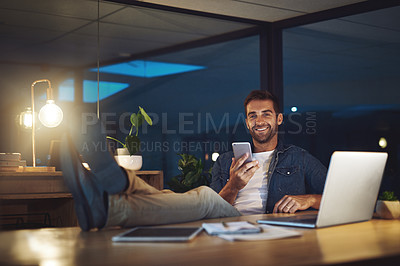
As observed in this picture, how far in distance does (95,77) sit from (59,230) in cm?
244

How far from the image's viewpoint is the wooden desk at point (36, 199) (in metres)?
3.30

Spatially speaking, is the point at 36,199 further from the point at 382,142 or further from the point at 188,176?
the point at 382,142

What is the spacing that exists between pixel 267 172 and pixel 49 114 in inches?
64.0

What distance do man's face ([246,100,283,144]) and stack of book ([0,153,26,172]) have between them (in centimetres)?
158

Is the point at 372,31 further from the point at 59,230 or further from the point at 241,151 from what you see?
the point at 59,230

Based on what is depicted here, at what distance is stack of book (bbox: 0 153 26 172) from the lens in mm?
3329

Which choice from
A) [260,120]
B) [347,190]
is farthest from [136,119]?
[347,190]

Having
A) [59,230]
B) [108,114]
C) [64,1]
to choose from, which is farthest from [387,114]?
[59,230]

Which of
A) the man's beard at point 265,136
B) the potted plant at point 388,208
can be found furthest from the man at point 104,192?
the man's beard at point 265,136

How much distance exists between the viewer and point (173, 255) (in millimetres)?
1120

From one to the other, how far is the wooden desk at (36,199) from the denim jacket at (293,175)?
3.99ft

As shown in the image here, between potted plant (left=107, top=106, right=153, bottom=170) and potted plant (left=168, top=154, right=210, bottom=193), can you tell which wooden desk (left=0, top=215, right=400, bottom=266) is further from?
potted plant (left=168, top=154, right=210, bottom=193)

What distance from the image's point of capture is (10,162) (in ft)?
11.0

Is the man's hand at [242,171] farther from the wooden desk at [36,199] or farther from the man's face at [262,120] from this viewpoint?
Result: the wooden desk at [36,199]
